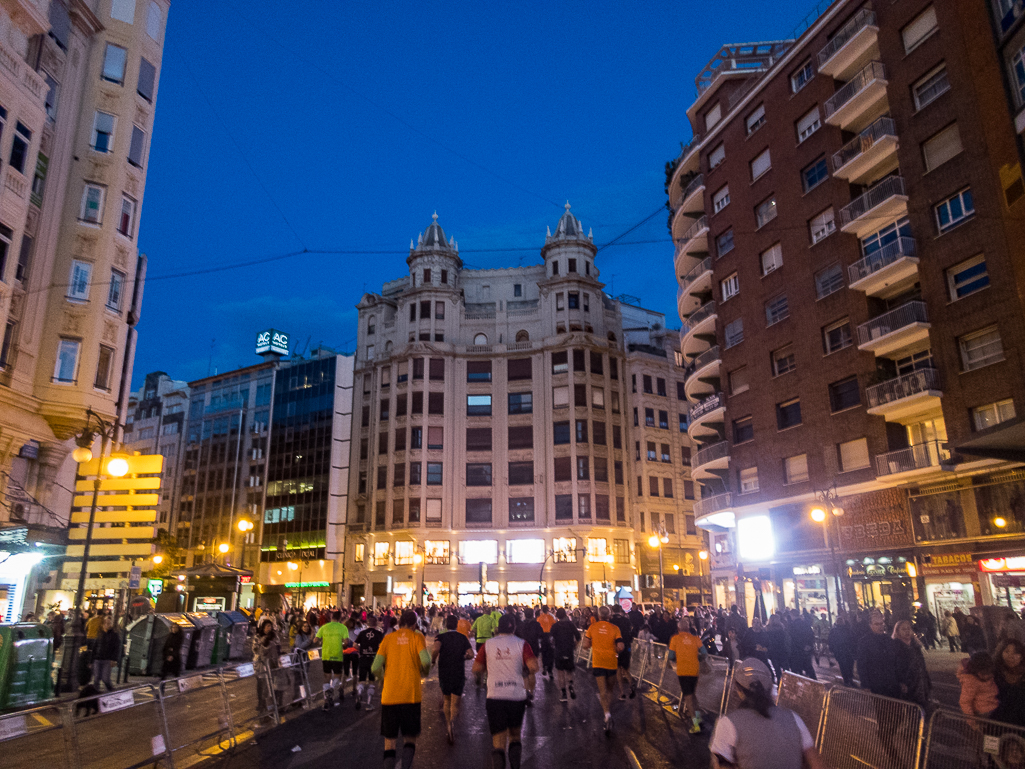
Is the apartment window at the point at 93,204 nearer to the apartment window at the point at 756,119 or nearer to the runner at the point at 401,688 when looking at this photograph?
the runner at the point at 401,688

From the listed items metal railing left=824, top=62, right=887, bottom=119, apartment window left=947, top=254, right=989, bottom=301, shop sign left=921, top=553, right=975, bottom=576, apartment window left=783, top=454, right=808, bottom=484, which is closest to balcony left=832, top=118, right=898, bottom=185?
metal railing left=824, top=62, right=887, bottom=119

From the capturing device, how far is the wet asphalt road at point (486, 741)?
32.6 ft

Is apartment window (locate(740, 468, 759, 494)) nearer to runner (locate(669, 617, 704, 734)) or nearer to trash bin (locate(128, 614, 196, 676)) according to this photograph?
runner (locate(669, 617, 704, 734))

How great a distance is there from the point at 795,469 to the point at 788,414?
246cm

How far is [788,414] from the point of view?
33281 millimetres

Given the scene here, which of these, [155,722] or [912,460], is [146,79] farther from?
[912,460]

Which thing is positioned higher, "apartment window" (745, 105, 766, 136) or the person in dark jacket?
"apartment window" (745, 105, 766, 136)

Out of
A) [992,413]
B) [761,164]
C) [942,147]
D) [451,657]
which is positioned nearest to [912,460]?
[992,413]

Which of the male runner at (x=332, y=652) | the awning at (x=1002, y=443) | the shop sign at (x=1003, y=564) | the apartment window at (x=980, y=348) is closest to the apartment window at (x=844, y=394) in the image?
the apartment window at (x=980, y=348)

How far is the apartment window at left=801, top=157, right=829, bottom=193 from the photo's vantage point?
32656mm

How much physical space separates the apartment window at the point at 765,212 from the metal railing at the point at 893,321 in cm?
825

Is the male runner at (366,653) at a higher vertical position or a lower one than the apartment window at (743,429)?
lower

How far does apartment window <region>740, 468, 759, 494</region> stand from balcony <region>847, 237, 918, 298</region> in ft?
31.9

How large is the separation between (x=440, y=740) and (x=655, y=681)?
691 centimetres
